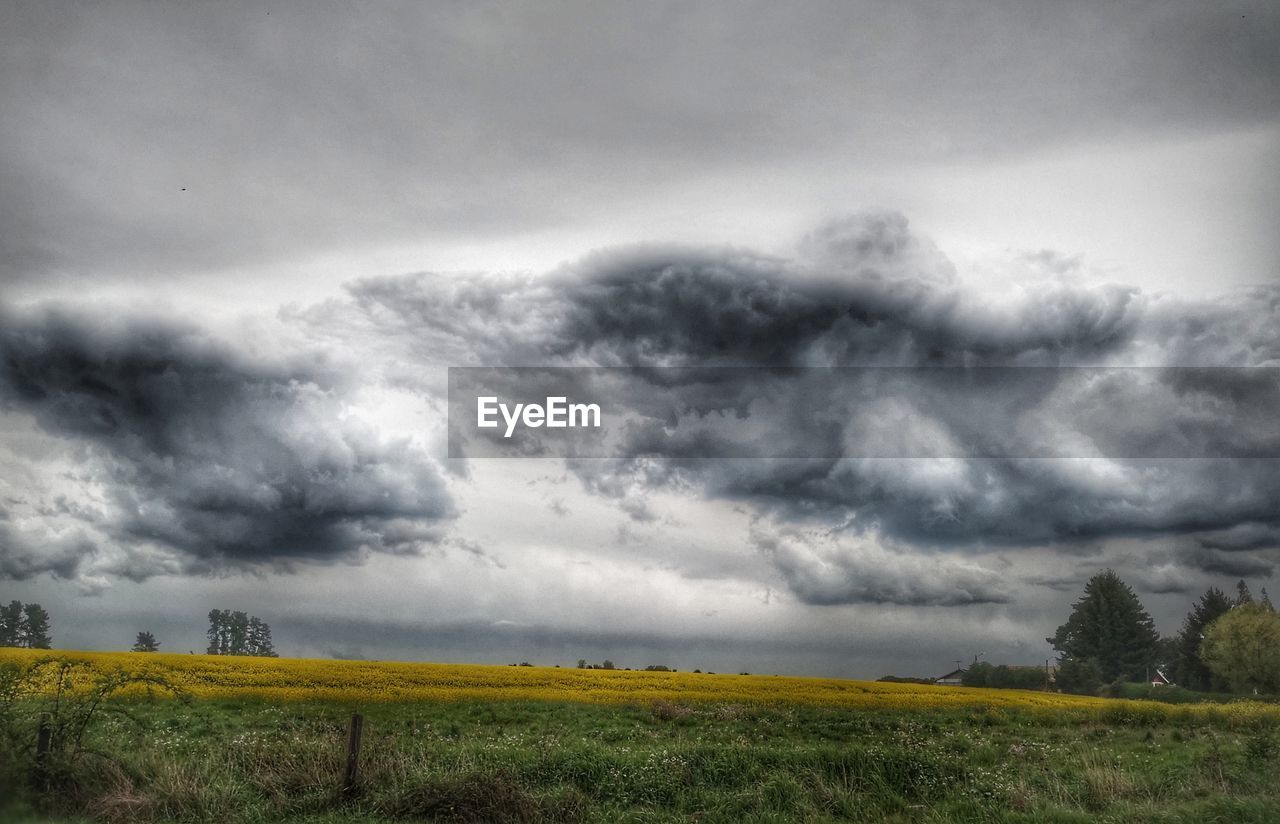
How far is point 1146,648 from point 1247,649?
6.02 metres

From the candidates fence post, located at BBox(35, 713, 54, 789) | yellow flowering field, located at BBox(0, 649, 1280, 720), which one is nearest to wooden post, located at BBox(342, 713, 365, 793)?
fence post, located at BBox(35, 713, 54, 789)

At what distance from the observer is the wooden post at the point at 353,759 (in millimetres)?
15195

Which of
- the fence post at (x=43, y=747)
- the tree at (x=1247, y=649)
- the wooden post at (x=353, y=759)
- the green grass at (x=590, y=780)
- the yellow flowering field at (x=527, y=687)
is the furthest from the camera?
the tree at (x=1247, y=649)

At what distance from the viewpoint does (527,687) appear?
117 ft

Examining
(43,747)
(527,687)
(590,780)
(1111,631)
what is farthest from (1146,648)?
(43,747)

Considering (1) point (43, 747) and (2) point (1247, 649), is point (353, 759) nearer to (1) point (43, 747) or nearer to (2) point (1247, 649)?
(1) point (43, 747)

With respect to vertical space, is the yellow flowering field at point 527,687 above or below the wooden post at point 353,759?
below

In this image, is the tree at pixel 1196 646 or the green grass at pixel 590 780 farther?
the tree at pixel 1196 646

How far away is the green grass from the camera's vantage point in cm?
1432

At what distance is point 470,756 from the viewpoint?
16.9 m

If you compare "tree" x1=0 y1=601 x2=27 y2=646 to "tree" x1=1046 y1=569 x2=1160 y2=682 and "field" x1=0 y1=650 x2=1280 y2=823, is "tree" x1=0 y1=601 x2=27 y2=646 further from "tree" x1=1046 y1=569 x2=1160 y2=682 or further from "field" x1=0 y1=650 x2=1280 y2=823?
"tree" x1=1046 y1=569 x2=1160 y2=682

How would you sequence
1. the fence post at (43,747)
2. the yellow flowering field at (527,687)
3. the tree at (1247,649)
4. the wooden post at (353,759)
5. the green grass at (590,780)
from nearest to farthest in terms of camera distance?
the fence post at (43,747)
the green grass at (590,780)
the wooden post at (353,759)
the yellow flowering field at (527,687)
the tree at (1247,649)

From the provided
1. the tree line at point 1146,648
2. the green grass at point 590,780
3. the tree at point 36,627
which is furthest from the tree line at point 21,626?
the tree line at point 1146,648

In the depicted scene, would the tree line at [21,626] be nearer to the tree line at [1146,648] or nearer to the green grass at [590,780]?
the green grass at [590,780]
